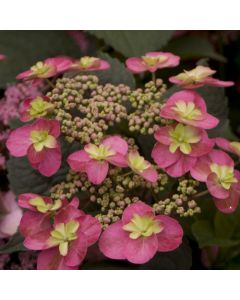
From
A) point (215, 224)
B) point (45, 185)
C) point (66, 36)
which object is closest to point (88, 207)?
point (45, 185)

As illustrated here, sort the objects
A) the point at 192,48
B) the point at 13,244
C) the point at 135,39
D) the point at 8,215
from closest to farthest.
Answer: the point at 13,244, the point at 8,215, the point at 135,39, the point at 192,48

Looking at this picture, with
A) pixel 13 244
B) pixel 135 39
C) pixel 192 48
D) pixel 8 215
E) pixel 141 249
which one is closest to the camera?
pixel 141 249

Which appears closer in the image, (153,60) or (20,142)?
(20,142)

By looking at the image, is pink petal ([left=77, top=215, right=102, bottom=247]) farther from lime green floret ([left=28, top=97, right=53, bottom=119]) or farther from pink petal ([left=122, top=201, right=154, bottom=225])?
lime green floret ([left=28, top=97, right=53, bottom=119])

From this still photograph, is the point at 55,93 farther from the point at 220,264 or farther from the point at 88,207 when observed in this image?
the point at 220,264

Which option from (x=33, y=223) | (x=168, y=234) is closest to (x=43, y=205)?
(x=33, y=223)

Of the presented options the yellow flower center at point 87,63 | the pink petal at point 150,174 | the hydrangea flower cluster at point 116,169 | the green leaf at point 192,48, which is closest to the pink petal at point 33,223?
the hydrangea flower cluster at point 116,169

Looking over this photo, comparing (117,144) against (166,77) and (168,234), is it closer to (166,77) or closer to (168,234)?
(168,234)
